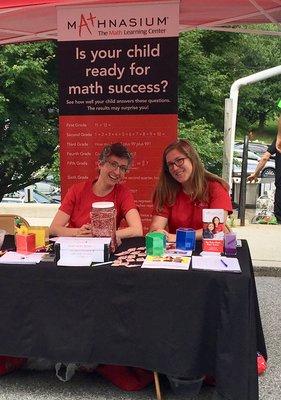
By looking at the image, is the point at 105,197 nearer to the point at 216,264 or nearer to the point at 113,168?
the point at 113,168

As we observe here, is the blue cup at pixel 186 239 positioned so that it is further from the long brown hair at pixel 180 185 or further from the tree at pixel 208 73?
the tree at pixel 208 73

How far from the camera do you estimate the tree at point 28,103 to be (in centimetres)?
873

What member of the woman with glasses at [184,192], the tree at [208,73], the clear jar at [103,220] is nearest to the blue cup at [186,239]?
the woman with glasses at [184,192]

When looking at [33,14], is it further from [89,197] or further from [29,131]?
[29,131]

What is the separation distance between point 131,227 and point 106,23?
5.72 ft

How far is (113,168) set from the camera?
10.7 ft

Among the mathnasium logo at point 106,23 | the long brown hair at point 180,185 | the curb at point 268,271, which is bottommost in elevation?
the curb at point 268,271

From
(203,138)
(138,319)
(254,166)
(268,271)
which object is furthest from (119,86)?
(254,166)

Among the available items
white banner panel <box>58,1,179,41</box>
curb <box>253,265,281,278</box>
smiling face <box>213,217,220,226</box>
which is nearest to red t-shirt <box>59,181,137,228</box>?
smiling face <box>213,217,220,226</box>

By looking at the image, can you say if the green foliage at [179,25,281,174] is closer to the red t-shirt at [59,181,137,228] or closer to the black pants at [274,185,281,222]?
the black pants at [274,185,281,222]

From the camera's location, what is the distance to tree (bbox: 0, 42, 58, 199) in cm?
873

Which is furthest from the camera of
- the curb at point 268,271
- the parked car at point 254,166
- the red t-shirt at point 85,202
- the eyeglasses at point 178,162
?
the parked car at point 254,166

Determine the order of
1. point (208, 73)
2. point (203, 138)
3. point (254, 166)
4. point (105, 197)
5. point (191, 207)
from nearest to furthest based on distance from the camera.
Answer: point (191, 207), point (105, 197), point (203, 138), point (208, 73), point (254, 166)

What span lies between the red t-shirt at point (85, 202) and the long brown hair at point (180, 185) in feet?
0.77
